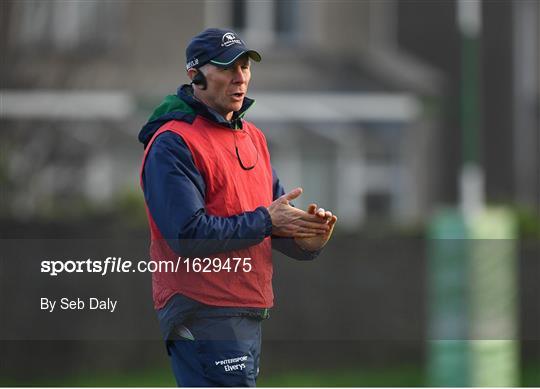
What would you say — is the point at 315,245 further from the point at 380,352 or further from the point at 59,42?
the point at 59,42

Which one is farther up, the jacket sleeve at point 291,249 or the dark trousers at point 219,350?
the jacket sleeve at point 291,249

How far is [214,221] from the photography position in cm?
420

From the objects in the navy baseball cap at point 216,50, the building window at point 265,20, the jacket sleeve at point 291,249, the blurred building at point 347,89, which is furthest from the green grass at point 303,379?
the building window at point 265,20

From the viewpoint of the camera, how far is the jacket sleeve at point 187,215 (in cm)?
419

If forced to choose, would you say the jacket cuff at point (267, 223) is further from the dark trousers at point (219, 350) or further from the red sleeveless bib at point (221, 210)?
the dark trousers at point (219, 350)

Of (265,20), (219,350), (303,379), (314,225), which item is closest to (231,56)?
(314,225)

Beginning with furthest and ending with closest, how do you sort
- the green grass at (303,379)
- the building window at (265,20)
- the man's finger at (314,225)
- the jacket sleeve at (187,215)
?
the building window at (265,20)
the green grass at (303,379)
the man's finger at (314,225)
the jacket sleeve at (187,215)

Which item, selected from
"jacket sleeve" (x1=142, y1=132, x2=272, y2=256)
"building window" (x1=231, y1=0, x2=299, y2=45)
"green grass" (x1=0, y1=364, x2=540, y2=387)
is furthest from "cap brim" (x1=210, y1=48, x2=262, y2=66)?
"building window" (x1=231, y1=0, x2=299, y2=45)

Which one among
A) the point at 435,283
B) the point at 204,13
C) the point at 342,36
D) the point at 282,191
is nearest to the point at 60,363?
the point at 435,283

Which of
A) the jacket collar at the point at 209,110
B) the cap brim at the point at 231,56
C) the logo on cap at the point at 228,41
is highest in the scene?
the logo on cap at the point at 228,41

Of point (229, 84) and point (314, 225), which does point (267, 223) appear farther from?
point (229, 84)

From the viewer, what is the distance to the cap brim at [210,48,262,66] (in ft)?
14.2

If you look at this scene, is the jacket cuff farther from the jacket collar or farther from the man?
the jacket collar

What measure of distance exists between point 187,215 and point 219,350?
1.65ft
